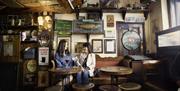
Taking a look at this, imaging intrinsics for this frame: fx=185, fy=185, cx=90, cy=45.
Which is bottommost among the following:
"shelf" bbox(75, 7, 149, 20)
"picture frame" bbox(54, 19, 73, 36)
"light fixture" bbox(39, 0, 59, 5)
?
"picture frame" bbox(54, 19, 73, 36)

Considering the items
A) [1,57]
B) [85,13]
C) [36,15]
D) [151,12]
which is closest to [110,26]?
[85,13]

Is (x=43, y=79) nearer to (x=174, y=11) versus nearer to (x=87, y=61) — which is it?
(x=87, y=61)

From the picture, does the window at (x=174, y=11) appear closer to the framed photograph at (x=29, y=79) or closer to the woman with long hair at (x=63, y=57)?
the woman with long hair at (x=63, y=57)

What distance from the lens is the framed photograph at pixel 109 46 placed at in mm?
4926

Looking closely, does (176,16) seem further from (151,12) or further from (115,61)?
(115,61)

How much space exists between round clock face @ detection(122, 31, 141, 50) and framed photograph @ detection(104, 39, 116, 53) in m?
0.29

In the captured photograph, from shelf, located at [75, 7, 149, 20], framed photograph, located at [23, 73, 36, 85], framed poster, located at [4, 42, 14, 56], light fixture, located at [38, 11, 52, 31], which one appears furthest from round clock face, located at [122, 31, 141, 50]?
framed poster, located at [4, 42, 14, 56]

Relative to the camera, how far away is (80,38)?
4930 millimetres

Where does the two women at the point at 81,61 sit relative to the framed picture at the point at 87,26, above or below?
below

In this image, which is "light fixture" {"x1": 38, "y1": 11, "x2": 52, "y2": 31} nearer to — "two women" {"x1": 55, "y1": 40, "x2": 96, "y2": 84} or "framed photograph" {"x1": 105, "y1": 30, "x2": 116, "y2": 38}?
"two women" {"x1": 55, "y1": 40, "x2": 96, "y2": 84}

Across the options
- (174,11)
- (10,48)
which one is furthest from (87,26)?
(174,11)

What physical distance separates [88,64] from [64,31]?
3.72ft

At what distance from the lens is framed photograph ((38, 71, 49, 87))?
15.4 feet

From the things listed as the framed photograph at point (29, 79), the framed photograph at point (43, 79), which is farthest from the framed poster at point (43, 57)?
the framed photograph at point (29, 79)
